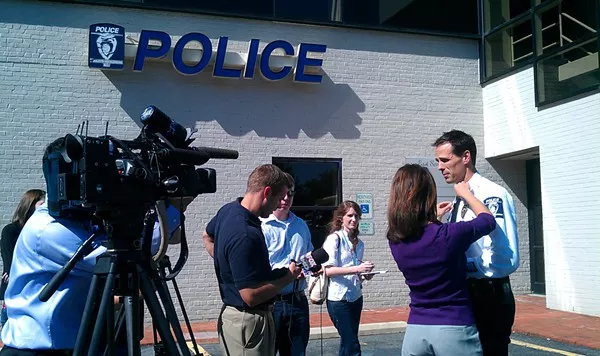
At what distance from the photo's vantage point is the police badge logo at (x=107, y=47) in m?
9.79

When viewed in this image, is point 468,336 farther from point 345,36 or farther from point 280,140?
point 345,36

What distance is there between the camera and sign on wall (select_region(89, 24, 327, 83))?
984cm

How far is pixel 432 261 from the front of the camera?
10.7 ft

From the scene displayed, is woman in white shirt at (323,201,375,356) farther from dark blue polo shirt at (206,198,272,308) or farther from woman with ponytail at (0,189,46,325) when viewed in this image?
woman with ponytail at (0,189,46,325)

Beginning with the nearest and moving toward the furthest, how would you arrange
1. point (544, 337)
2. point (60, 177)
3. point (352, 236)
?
point (60, 177), point (352, 236), point (544, 337)

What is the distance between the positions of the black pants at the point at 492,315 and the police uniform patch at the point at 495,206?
14.1 inches

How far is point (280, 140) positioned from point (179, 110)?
68.5 inches

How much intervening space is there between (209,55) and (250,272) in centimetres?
734

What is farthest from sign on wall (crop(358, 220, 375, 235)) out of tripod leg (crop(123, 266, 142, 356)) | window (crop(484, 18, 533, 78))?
tripod leg (crop(123, 266, 142, 356))

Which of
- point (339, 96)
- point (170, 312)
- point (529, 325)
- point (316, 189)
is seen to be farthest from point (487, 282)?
point (339, 96)

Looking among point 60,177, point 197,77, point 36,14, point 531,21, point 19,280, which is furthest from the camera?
point 531,21

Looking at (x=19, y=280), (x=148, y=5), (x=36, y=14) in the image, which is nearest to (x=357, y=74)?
(x=148, y=5)

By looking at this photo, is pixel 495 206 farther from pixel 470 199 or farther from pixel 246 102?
pixel 246 102

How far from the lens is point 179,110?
10.4m
